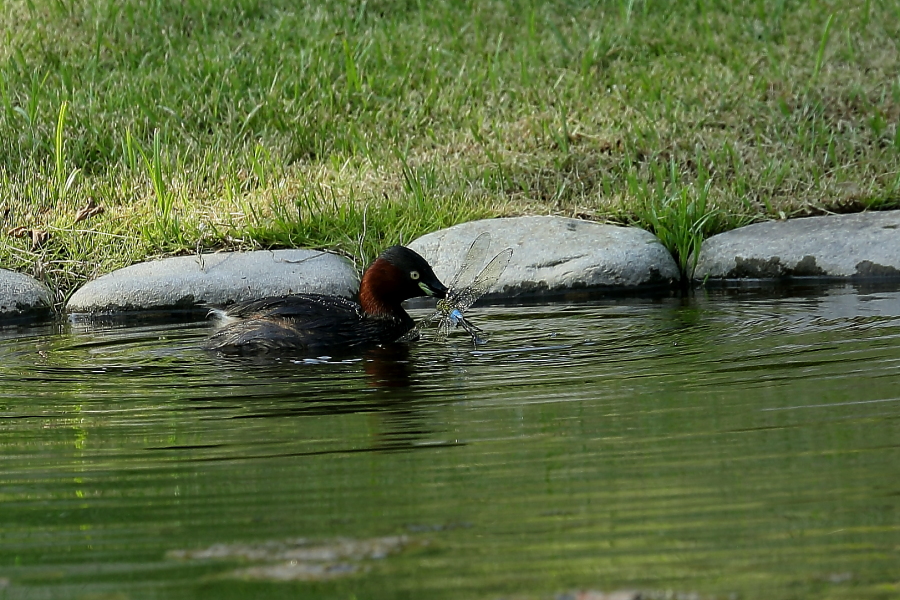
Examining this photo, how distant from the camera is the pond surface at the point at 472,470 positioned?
7.83 ft

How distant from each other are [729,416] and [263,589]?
199 centimetres

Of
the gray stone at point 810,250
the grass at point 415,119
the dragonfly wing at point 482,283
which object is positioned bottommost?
the gray stone at point 810,250

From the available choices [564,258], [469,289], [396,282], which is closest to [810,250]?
[564,258]

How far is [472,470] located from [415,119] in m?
7.39

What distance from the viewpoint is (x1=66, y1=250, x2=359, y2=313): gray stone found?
25.9ft

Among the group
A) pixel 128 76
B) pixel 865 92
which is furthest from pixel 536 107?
pixel 128 76

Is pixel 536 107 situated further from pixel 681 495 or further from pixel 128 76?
Result: pixel 681 495

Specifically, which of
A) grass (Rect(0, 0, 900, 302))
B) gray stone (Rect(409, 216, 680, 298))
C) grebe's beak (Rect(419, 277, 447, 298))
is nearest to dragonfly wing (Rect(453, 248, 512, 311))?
grebe's beak (Rect(419, 277, 447, 298))

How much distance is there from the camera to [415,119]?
10391 mm

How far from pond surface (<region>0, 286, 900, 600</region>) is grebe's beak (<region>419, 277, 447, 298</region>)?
0.68 meters

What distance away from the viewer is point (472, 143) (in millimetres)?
9961

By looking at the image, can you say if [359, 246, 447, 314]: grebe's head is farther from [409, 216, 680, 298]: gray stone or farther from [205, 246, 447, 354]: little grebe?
[409, 216, 680, 298]: gray stone

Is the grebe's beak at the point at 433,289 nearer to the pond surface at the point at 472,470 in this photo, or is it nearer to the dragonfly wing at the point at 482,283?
the dragonfly wing at the point at 482,283

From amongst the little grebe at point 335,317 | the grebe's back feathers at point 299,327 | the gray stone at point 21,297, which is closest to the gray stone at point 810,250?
the little grebe at point 335,317
